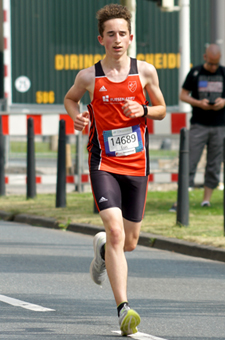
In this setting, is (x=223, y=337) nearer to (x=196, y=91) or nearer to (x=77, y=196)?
(x=196, y=91)

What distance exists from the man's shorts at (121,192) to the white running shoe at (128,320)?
2.38 ft

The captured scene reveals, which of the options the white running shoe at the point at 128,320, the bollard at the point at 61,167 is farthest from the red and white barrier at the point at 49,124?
the white running shoe at the point at 128,320

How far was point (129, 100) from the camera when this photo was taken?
5371 millimetres

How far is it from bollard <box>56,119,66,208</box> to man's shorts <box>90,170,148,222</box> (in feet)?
18.2

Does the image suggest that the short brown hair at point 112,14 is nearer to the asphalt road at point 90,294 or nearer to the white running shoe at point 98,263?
the white running shoe at point 98,263

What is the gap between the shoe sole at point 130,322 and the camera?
4.98 metres

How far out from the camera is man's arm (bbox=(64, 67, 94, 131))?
5430mm

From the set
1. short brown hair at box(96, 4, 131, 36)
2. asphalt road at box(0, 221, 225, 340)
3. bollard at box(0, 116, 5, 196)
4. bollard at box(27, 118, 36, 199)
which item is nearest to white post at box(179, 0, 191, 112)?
bollard at box(0, 116, 5, 196)

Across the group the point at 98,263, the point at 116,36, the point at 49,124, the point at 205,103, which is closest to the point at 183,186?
the point at 205,103

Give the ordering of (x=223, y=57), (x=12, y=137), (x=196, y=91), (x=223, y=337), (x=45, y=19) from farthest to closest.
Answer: (x=45, y=19)
(x=12, y=137)
(x=223, y=57)
(x=196, y=91)
(x=223, y=337)

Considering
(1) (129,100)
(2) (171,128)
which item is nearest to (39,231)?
(2) (171,128)

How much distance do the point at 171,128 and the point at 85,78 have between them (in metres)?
7.47

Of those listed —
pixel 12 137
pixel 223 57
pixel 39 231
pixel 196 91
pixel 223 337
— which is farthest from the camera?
pixel 12 137

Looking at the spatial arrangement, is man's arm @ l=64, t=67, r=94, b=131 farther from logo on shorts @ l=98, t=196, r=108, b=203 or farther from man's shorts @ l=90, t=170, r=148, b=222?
logo on shorts @ l=98, t=196, r=108, b=203
